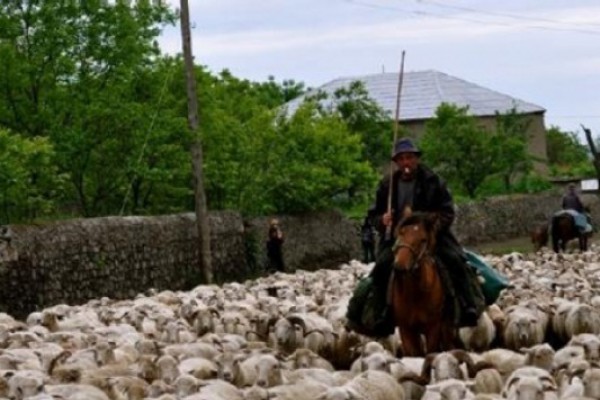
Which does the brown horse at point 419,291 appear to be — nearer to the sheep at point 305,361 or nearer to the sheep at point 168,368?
the sheep at point 305,361

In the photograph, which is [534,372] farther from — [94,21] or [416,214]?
[94,21]

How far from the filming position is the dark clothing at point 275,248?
3209 centimetres

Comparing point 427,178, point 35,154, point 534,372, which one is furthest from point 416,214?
point 35,154

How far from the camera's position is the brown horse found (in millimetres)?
12625

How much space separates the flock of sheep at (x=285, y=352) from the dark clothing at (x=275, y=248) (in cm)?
1021

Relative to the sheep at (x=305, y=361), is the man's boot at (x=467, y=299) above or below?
above

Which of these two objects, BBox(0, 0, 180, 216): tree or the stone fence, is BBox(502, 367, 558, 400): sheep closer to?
the stone fence

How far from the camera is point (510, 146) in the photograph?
5497cm

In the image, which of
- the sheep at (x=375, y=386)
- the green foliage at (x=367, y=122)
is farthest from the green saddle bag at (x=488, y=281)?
the green foliage at (x=367, y=122)

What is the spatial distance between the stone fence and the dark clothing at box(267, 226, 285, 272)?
2.26ft

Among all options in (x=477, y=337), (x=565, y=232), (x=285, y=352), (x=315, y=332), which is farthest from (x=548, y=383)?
(x=565, y=232)

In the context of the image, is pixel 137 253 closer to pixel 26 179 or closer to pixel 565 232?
pixel 26 179

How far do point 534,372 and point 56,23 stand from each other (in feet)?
66.4

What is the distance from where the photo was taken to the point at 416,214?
1269 centimetres
